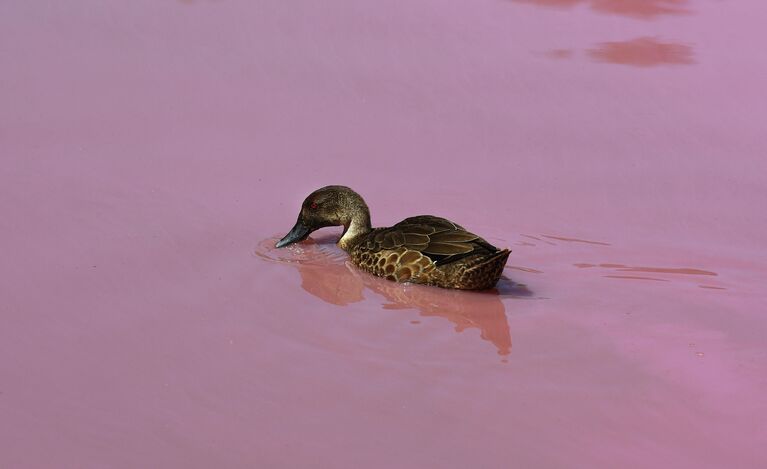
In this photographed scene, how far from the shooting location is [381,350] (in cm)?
625

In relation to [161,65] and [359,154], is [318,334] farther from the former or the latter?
[161,65]

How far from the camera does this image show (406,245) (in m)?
7.57

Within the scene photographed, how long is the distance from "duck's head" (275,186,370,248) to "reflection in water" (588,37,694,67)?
395 centimetres

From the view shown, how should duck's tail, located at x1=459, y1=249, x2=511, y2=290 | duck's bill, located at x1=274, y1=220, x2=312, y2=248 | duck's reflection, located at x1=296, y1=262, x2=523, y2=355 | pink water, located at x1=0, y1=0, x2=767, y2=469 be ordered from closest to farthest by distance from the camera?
1. pink water, located at x1=0, y1=0, x2=767, y2=469
2. duck's reflection, located at x1=296, y1=262, x2=523, y2=355
3. duck's tail, located at x1=459, y1=249, x2=511, y2=290
4. duck's bill, located at x1=274, y1=220, x2=312, y2=248

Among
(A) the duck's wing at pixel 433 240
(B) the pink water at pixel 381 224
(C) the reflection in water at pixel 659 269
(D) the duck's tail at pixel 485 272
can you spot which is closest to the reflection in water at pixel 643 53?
(B) the pink water at pixel 381 224

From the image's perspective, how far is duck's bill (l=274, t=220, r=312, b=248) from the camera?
7.97 m

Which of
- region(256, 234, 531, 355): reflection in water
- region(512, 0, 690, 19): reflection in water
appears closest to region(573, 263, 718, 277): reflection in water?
region(256, 234, 531, 355): reflection in water

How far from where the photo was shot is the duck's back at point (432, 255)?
7.23 m

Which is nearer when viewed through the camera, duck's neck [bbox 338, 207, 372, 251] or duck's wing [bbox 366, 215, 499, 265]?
duck's wing [bbox 366, 215, 499, 265]

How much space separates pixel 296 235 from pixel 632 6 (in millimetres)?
5923

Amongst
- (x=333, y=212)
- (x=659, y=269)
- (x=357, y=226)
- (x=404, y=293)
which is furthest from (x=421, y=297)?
(x=659, y=269)

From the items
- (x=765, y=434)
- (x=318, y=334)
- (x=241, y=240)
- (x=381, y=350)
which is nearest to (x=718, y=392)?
(x=765, y=434)

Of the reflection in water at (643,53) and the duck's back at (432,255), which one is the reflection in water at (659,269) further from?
the reflection in water at (643,53)

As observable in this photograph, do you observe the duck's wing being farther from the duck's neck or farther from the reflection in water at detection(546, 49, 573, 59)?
the reflection in water at detection(546, 49, 573, 59)
